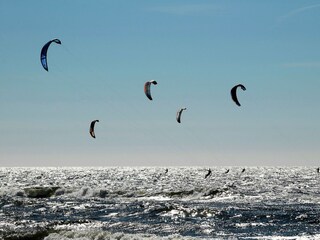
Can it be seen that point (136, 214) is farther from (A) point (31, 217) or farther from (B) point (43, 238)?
(B) point (43, 238)

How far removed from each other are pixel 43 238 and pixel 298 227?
9.28 metres

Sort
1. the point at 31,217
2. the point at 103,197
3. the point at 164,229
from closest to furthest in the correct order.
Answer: the point at 164,229, the point at 31,217, the point at 103,197

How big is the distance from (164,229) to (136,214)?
5.20m

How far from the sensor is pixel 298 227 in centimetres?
2175

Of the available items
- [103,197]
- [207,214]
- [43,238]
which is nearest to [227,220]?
[207,214]

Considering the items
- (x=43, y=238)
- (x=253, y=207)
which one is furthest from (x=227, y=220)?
(x=43, y=238)

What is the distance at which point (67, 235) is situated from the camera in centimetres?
1992

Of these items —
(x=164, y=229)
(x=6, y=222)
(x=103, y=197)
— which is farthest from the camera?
(x=103, y=197)

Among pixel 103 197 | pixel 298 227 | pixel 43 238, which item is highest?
pixel 103 197

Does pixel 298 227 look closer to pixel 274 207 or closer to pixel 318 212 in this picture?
pixel 318 212

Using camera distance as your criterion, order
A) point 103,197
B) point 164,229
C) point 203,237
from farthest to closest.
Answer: point 103,197 < point 164,229 < point 203,237

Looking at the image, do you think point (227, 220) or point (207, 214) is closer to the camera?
point (227, 220)

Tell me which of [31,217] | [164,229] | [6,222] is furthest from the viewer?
[31,217]

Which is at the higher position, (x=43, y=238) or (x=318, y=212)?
(x=318, y=212)
